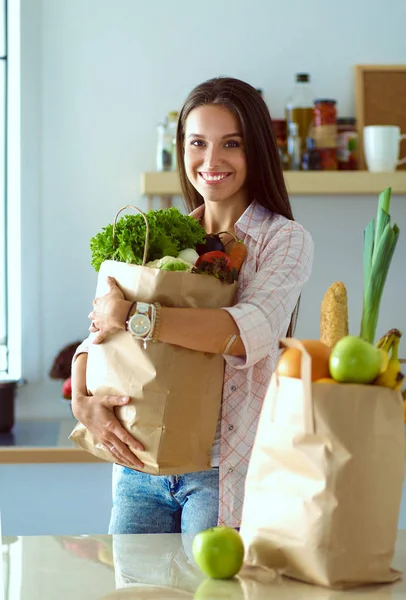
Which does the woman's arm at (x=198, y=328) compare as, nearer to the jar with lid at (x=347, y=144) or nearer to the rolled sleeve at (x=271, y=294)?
the rolled sleeve at (x=271, y=294)

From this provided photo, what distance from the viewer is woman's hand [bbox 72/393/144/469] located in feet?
4.23

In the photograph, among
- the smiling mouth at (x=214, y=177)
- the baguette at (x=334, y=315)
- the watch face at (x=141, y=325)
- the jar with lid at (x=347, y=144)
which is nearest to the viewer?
the baguette at (x=334, y=315)

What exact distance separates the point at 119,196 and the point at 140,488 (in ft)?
5.11

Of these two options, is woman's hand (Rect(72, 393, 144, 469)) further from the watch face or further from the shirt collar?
the shirt collar

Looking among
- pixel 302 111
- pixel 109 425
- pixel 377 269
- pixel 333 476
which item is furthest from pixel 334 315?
pixel 302 111

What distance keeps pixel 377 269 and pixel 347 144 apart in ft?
6.19

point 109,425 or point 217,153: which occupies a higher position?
point 217,153

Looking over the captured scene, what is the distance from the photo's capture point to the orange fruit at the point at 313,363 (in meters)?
0.91

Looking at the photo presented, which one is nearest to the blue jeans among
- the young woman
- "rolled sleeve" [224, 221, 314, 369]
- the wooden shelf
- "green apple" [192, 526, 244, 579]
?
the young woman

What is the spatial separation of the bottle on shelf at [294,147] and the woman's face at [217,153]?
4.10 ft

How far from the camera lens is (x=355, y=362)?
2.89ft

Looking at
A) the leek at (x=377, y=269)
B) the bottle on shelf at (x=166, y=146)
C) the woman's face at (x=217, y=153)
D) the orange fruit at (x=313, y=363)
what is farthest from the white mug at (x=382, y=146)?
the orange fruit at (x=313, y=363)

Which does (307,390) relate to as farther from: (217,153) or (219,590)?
(217,153)

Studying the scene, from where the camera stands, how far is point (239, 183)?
5.03 ft
